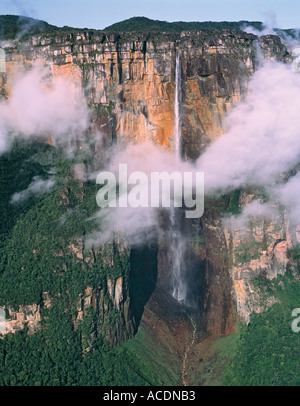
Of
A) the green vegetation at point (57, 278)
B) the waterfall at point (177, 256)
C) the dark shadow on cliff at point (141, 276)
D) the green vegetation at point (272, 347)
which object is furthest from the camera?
the waterfall at point (177, 256)

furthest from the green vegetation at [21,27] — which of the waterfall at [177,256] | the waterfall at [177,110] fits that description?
the waterfall at [177,256]

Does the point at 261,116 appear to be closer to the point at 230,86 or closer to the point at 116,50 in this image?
the point at 230,86

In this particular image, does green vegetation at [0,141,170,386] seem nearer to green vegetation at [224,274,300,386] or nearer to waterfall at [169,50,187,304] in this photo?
green vegetation at [224,274,300,386]

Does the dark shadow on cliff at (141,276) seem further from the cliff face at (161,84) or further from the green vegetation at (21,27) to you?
the green vegetation at (21,27)

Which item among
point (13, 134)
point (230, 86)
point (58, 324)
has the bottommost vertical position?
point (58, 324)

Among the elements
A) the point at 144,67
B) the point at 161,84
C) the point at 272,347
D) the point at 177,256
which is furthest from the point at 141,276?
the point at 144,67

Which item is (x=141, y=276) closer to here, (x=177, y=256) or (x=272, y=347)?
(x=177, y=256)

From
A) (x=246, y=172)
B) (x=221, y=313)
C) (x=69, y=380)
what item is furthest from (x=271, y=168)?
(x=69, y=380)

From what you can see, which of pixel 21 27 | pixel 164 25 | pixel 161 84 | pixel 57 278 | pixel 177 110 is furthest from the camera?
pixel 164 25

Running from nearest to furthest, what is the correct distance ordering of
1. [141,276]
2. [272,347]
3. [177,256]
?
→ 1. [272,347]
2. [141,276]
3. [177,256]
